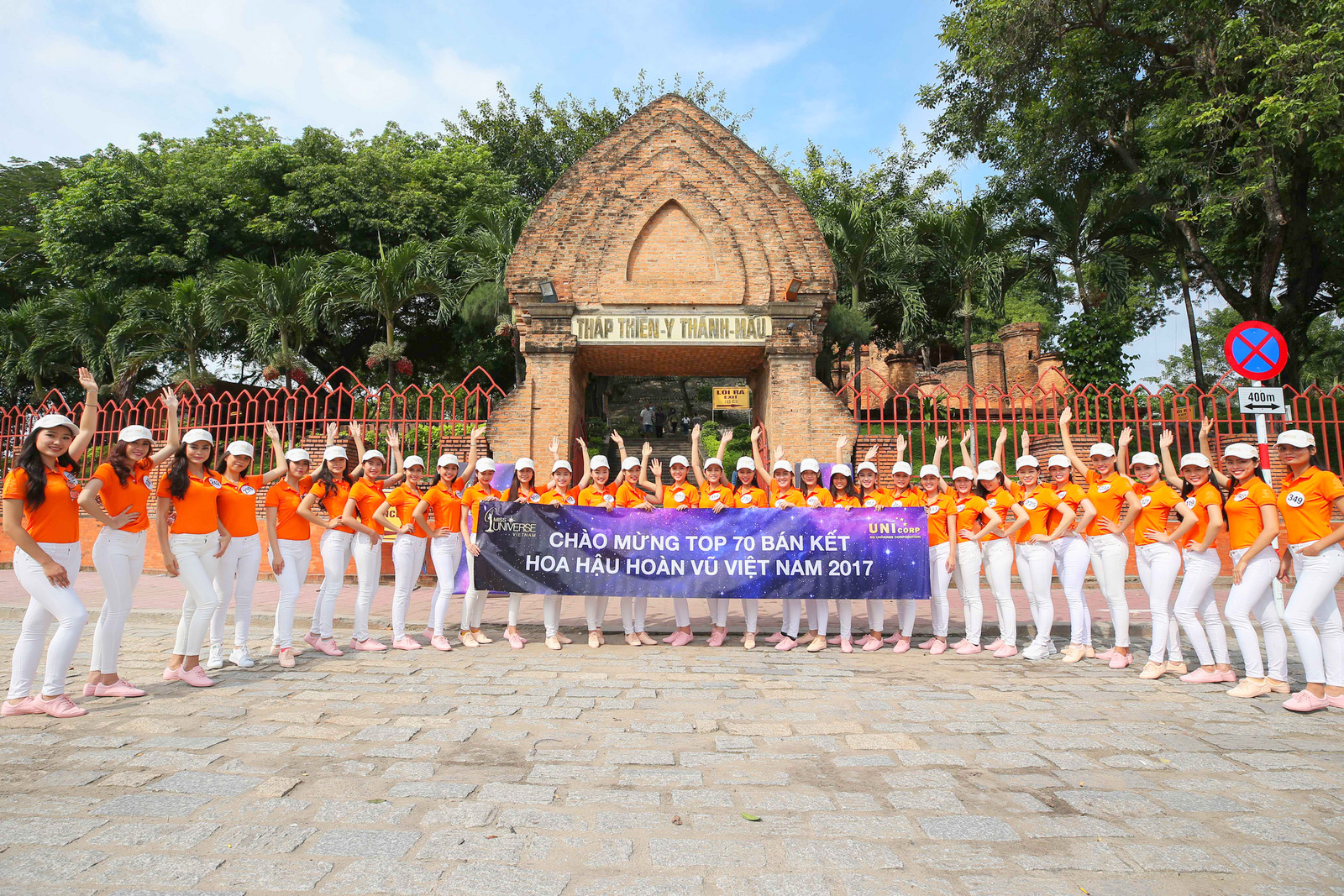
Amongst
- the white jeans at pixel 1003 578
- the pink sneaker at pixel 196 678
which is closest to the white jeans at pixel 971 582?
the white jeans at pixel 1003 578

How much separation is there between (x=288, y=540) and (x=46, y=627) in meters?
2.08

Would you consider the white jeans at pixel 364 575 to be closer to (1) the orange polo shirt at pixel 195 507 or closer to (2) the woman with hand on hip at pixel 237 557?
(2) the woman with hand on hip at pixel 237 557

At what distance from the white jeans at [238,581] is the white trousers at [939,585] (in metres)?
5.71

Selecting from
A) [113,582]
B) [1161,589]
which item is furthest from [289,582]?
[1161,589]

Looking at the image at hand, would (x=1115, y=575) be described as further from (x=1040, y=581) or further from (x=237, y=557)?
(x=237, y=557)

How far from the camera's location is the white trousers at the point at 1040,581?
283 inches

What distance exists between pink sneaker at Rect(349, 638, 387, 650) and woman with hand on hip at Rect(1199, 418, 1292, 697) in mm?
7083

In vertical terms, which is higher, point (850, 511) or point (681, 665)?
point (850, 511)

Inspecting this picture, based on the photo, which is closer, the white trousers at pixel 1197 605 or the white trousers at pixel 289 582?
the white trousers at pixel 1197 605

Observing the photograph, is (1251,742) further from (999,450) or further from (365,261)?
(365,261)

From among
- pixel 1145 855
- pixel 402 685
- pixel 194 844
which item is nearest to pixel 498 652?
pixel 402 685

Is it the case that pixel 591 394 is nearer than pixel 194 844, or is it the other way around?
pixel 194 844

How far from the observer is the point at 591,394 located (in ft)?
83.1

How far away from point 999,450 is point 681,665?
430 centimetres
